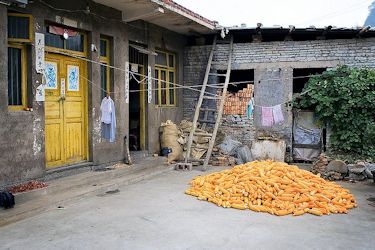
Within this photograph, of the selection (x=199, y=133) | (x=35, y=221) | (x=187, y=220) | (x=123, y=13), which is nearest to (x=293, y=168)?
(x=187, y=220)

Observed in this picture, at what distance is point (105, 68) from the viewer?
9750 millimetres

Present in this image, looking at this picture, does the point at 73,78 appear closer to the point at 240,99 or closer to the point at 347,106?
the point at 240,99

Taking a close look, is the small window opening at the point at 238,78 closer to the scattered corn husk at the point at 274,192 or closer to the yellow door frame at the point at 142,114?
the yellow door frame at the point at 142,114

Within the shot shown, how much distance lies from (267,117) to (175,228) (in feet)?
24.2

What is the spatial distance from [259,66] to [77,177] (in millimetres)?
6998

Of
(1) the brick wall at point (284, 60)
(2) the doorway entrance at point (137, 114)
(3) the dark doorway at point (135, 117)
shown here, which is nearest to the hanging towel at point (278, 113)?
(1) the brick wall at point (284, 60)

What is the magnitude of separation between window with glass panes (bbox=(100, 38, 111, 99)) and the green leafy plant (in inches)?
231

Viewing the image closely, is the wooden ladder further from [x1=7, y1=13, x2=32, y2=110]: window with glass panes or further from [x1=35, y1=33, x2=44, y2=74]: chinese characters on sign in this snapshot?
[x1=7, y1=13, x2=32, y2=110]: window with glass panes

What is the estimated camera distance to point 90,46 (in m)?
8.92

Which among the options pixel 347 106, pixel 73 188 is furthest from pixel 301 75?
pixel 73 188

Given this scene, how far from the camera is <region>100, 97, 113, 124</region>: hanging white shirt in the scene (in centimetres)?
914

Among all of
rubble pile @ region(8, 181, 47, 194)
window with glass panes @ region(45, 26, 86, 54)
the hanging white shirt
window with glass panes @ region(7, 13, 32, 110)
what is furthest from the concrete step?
window with glass panes @ region(45, 26, 86, 54)

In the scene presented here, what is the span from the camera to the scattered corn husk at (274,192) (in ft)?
22.0

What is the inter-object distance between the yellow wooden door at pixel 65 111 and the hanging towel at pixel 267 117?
587 centimetres
